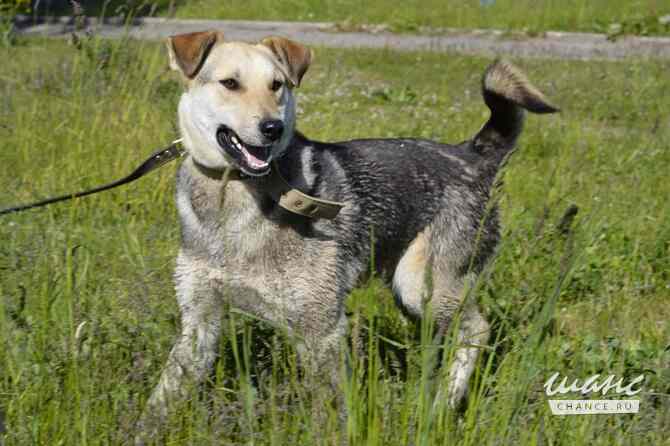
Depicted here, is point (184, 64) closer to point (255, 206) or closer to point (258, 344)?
point (255, 206)

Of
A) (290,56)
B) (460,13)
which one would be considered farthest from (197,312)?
(460,13)

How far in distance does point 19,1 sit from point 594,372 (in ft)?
18.9

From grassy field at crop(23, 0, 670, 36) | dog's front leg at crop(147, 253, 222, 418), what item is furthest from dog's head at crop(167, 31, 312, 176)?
grassy field at crop(23, 0, 670, 36)

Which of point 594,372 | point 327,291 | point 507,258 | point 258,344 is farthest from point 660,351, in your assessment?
point 258,344

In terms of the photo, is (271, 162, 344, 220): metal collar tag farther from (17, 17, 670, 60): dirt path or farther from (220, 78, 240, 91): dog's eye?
(17, 17, 670, 60): dirt path

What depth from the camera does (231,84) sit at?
369cm

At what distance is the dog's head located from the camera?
351cm

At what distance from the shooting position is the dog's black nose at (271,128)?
346 cm

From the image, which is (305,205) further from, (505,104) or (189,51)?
(505,104)

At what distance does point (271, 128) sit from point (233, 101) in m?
0.26

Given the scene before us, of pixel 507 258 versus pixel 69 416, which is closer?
pixel 69 416

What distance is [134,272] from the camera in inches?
164

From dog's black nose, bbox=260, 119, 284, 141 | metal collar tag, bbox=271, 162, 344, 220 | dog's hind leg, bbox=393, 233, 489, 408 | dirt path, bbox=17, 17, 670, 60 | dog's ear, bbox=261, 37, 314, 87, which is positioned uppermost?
dog's ear, bbox=261, 37, 314, 87

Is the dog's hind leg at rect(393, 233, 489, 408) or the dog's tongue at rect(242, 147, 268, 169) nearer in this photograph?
the dog's tongue at rect(242, 147, 268, 169)
